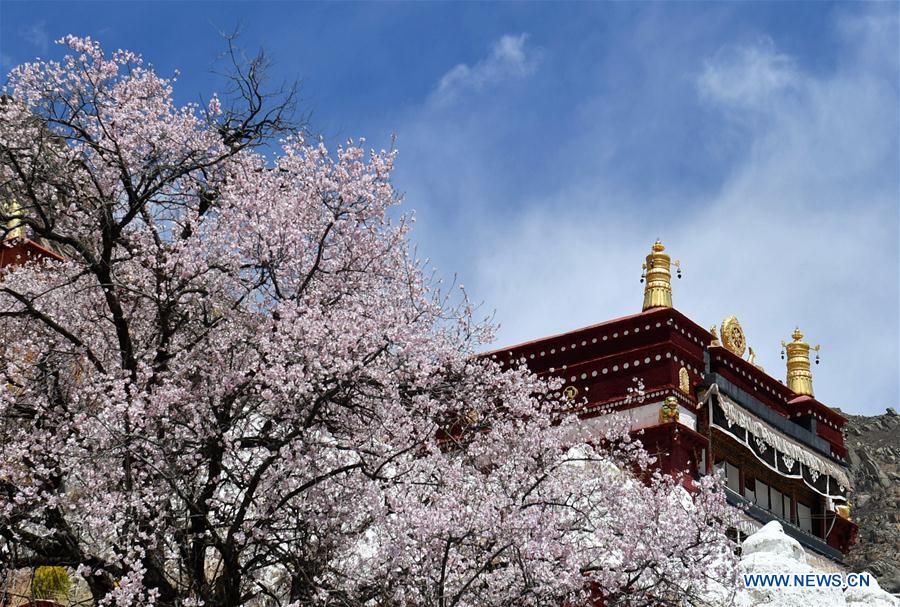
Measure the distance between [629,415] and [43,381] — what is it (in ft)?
56.7

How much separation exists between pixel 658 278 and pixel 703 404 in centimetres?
354

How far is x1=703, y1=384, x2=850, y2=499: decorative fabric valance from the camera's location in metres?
33.2

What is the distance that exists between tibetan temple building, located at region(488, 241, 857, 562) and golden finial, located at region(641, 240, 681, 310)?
26 millimetres

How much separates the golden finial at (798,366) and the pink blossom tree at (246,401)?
62.5 ft

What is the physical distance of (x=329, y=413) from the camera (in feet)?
58.0

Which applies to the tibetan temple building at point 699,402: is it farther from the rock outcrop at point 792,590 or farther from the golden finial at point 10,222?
the golden finial at point 10,222

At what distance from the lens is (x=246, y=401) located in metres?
16.9

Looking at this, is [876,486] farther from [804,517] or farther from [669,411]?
[669,411]

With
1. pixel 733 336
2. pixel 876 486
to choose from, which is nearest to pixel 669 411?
pixel 733 336

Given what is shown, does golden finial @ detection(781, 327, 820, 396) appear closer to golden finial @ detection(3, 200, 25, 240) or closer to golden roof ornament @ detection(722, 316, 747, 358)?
golden roof ornament @ detection(722, 316, 747, 358)

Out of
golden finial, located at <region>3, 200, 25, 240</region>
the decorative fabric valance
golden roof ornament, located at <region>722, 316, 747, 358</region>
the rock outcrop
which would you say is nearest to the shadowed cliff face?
the decorative fabric valance

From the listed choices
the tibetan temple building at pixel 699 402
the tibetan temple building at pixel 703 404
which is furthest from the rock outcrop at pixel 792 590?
the tibetan temple building at pixel 703 404

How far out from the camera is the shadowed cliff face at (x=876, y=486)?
49.8 meters

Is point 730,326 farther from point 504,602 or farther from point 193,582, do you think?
point 193,582
